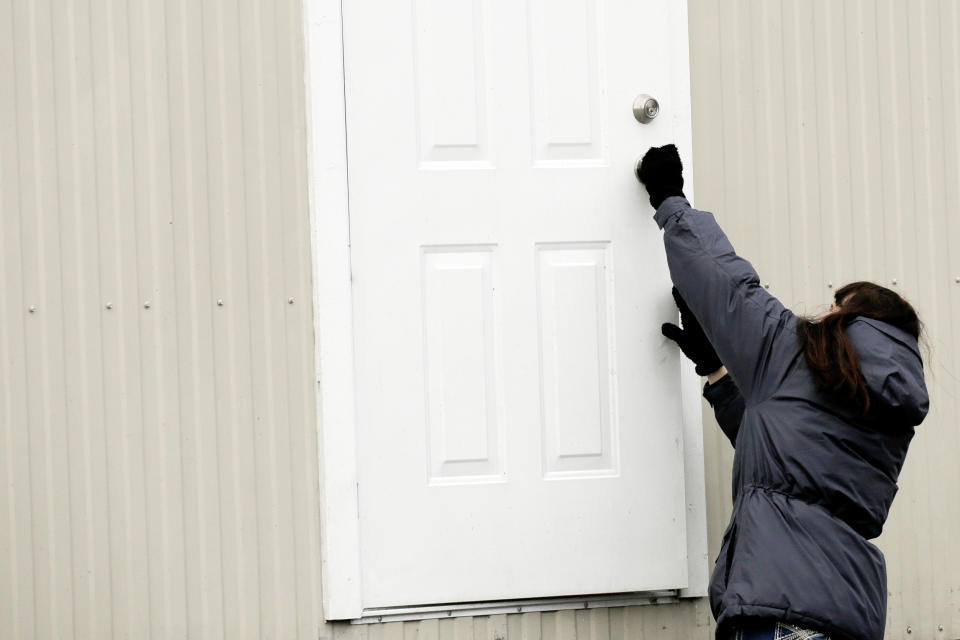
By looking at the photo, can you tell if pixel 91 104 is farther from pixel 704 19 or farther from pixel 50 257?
pixel 704 19

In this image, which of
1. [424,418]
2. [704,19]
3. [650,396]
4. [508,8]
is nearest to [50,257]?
[424,418]

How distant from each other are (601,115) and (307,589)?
161cm

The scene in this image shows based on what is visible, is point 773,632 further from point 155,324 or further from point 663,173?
point 155,324

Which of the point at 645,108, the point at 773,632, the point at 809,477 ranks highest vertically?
the point at 645,108

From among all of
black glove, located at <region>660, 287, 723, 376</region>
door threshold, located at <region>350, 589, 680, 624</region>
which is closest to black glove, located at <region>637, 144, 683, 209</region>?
black glove, located at <region>660, 287, 723, 376</region>

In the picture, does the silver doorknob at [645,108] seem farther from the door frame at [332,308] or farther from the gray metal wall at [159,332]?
the gray metal wall at [159,332]

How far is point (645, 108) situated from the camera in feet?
10.7

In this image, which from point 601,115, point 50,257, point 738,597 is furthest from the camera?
point 601,115

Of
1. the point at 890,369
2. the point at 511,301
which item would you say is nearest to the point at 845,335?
the point at 890,369

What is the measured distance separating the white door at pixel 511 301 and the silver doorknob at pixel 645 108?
0.11 ft

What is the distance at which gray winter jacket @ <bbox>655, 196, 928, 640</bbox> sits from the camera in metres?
2.53

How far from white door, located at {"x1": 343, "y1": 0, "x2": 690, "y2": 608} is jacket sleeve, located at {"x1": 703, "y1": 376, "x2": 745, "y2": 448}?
0.18 m

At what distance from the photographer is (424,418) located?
3215mm

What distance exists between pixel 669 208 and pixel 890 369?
79 centimetres
